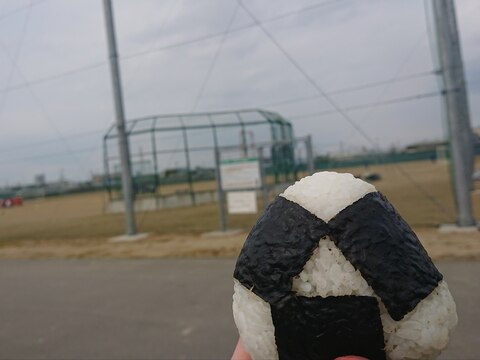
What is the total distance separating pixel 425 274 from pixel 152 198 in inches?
690

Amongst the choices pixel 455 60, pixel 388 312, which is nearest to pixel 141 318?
pixel 388 312

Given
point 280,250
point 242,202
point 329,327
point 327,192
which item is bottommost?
point 242,202

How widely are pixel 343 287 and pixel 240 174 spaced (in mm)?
8507

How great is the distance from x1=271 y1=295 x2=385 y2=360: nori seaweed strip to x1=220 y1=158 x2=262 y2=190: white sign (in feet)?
27.2

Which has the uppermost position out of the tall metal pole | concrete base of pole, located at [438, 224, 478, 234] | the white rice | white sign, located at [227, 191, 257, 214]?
the tall metal pole

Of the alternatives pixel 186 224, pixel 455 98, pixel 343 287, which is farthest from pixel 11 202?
pixel 343 287

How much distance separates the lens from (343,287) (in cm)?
119

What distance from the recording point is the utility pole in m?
7.62

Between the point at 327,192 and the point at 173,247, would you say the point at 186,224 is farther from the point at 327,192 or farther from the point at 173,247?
the point at 327,192

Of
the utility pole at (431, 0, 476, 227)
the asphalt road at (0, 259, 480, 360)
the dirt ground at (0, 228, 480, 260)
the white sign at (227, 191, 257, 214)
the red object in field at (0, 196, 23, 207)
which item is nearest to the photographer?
the asphalt road at (0, 259, 480, 360)

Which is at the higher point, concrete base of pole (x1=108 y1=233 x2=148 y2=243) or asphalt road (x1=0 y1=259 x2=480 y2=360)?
concrete base of pole (x1=108 y1=233 x2=148 y2=243)

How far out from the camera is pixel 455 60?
301 inches

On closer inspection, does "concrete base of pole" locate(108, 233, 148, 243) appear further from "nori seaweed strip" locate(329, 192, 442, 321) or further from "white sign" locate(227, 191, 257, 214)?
"nori seaweed strip" locate(329, 192, 442, 321)

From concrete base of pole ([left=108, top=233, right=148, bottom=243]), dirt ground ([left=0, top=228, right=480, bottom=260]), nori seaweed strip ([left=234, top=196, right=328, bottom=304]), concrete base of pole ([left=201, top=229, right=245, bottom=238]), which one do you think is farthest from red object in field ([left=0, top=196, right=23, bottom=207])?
nori seaweed strip ([left=234, top=196, right=328, bottom=304])
